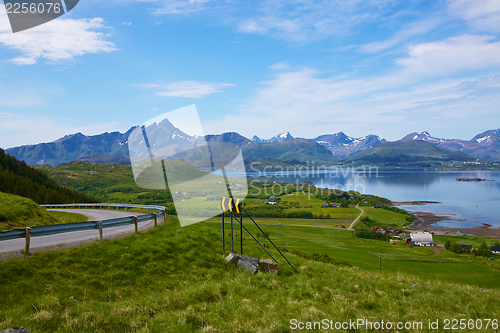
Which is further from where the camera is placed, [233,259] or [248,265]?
[233,259]

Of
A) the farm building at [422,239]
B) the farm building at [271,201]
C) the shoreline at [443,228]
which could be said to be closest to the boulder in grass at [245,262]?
the farm building at [422,239]

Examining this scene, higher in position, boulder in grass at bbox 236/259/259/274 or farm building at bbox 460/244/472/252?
boulder in grass at bbox 236/259/259/274

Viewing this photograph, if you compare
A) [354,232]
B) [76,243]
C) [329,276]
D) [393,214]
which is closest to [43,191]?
[76,243]

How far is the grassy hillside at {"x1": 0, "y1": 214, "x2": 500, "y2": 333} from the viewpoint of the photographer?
6727 millimetres

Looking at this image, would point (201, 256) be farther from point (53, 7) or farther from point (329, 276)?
point (53, 7)

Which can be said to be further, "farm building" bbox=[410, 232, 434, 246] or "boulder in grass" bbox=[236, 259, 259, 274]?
"farm building" bbox=[410, 232, 434, 246]

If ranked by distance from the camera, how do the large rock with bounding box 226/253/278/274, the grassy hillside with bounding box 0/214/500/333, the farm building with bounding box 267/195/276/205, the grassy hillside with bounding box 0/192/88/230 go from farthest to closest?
the farm building with bounding box 267/195/276/205, the grassy hillside with bounding box 0/192/88/230, the large rock with bounding box 226/253/278/274, the grassy hillside with bounding box 0/214/500/333

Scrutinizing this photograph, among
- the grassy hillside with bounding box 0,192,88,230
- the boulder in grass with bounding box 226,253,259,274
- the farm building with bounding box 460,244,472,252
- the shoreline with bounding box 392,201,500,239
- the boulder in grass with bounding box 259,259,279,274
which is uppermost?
the grassy hillside with bounding box 0,192,88,230

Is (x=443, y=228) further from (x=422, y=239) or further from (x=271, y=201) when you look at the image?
(x=271, y=201)

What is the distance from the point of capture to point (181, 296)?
8.48 meters

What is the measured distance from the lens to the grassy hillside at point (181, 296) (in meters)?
6.73

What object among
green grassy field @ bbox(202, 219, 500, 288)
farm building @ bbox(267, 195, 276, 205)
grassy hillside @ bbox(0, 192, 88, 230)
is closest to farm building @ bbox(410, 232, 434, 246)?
green grassy field @ bbox(202, 219, 500, 288)

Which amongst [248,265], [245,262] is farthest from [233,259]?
[248,265]

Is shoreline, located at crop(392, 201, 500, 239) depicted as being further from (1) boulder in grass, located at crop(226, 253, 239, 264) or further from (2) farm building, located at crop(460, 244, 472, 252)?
(1) boulder in grass, located at crop(226, 253, 239, 264)
